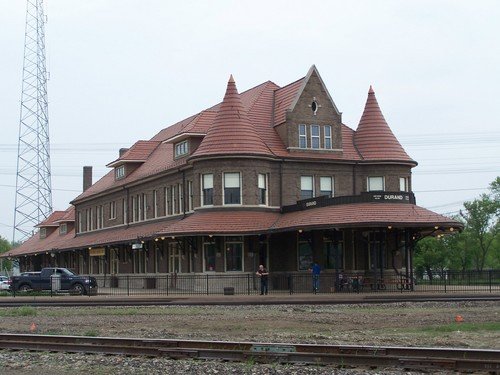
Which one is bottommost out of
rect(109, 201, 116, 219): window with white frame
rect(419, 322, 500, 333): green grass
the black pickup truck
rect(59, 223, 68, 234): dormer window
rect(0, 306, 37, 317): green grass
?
rect(419, 322, 500, 333): green grass

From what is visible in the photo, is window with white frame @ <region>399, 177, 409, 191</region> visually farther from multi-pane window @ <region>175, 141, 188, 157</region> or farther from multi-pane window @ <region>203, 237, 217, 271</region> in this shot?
multi-pane window @ <region>175, 141, 188, 157</region>

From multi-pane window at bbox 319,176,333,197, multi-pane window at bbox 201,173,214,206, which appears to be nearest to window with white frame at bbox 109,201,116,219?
multi-pane window at bbox 201,173,214,206

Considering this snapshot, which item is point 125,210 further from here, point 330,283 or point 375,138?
point 330,283

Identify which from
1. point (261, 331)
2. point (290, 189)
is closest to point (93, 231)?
point (290, 189)

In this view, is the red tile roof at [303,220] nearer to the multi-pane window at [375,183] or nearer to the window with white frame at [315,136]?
the window with white frame at [315,136]

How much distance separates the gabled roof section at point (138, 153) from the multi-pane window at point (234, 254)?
19810 mm

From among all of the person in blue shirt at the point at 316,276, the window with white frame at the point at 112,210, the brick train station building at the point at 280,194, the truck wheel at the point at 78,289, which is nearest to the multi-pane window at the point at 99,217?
the window with white frame at the point at 112,210

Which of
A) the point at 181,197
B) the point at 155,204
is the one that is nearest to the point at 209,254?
the point at 181,197

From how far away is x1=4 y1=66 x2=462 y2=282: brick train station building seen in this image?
42.1 metres

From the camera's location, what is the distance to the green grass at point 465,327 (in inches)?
829

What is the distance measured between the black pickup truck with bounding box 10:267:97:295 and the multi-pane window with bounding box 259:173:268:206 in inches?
434

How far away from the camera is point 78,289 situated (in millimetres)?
46438

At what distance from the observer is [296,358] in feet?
47.3

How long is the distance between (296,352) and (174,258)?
3588 centimetres
